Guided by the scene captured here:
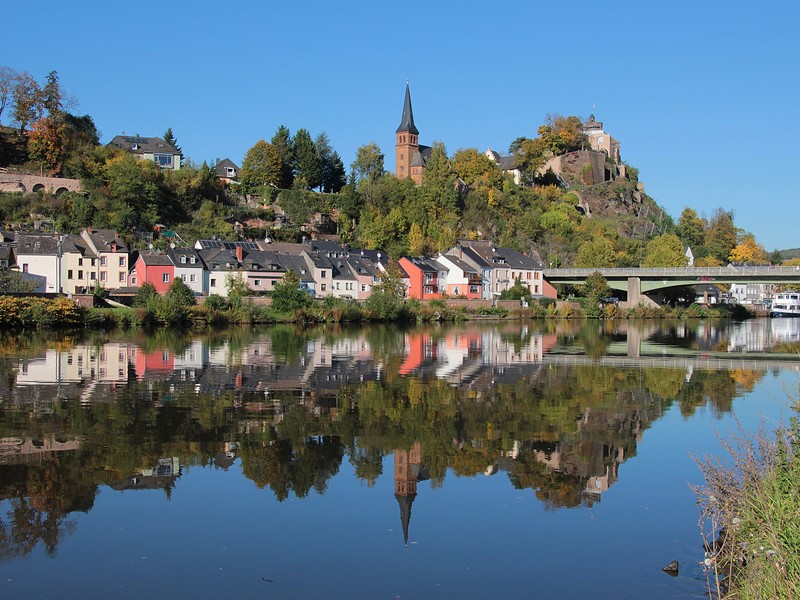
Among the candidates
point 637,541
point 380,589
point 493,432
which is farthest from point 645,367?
point 380,589

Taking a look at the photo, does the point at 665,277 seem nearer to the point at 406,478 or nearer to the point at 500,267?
the point at 500,267

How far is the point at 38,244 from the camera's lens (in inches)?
2571

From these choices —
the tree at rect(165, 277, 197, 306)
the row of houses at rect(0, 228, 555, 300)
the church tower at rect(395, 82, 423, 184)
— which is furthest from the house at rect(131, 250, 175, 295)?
the church tower at rect(395, 82, 423, 184)

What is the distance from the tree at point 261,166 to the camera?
309 ft

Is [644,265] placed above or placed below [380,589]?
above

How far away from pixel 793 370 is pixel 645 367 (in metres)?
6.26

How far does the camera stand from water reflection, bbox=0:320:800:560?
15.9 meters

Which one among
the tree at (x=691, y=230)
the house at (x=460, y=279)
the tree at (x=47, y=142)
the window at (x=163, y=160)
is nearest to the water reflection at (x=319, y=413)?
the house at (x=460, y=279)

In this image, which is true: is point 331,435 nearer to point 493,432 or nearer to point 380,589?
point 493,432

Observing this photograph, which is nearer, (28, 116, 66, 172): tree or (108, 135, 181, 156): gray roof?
(28, 116, 66, 172): tree

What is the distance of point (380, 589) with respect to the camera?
1111 centimetres

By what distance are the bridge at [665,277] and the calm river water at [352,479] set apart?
155 feet

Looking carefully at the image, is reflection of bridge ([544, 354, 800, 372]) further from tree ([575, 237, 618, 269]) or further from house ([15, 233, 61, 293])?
tree ([575, 237, 618, 269])

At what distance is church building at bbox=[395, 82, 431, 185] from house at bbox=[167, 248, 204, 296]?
47291 millimetres
